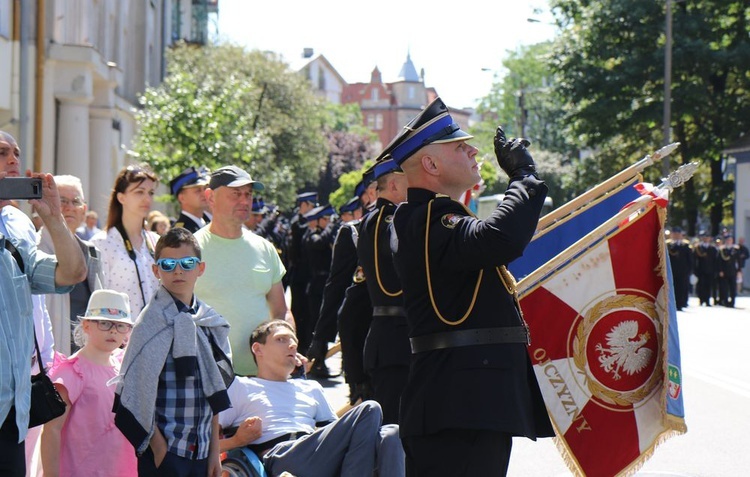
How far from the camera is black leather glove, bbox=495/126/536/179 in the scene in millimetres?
4484

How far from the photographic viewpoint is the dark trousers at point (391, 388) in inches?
262

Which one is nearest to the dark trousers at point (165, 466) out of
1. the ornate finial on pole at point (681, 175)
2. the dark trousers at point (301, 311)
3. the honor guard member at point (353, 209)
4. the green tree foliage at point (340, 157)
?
the ornate finial on pole at point (681, 175)

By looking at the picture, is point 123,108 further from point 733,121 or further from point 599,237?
point 599,237

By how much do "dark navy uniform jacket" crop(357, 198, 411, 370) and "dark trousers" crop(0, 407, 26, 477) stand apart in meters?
2.35

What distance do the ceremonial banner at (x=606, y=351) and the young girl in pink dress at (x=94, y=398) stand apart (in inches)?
83.2

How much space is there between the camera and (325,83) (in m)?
162

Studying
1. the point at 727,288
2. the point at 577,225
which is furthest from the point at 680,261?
the point at 577,225

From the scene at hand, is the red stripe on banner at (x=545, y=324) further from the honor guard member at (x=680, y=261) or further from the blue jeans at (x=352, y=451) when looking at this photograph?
the honor guard member at (x=680, y=261)

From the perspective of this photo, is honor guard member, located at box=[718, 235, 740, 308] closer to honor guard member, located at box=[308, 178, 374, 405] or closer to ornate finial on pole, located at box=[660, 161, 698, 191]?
honor guard member, located at box=[308, 178, 374, 405]

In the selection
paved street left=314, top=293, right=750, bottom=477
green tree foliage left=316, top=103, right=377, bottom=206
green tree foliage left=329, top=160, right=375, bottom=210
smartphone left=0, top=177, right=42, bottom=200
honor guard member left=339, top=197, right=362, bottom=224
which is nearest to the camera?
smartphone left=0, top=177, right=42, bottom=200

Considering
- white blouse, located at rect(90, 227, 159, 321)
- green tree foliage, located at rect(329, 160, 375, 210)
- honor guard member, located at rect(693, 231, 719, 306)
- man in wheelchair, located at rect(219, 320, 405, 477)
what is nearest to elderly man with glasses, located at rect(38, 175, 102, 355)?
white blouse, located at rect(90, 227, 159, 321)

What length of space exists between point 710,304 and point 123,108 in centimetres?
1633

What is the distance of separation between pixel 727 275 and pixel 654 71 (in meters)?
11.1

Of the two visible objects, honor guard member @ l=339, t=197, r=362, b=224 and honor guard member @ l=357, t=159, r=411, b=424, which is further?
honor guard member @ l=339, t=197, r=362, b=224
